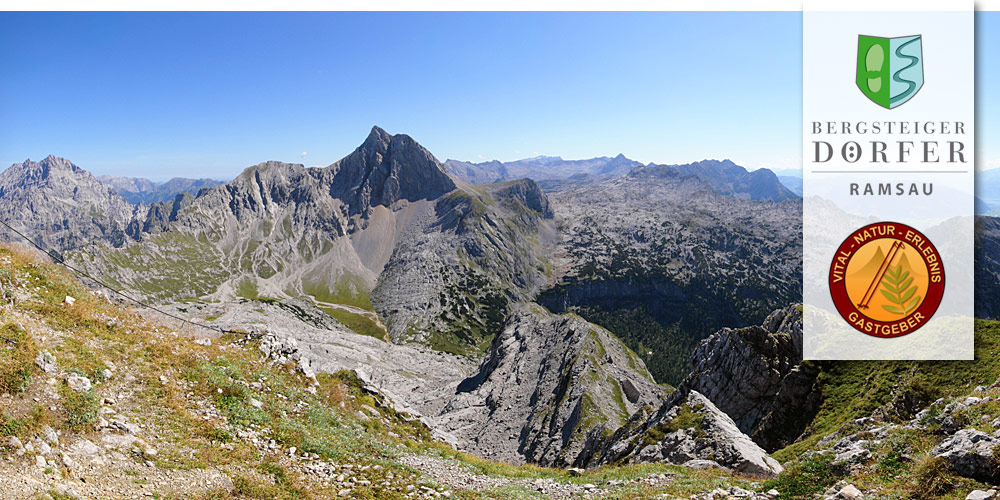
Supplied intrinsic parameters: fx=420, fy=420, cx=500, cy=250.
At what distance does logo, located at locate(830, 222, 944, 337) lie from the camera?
22.3 meters

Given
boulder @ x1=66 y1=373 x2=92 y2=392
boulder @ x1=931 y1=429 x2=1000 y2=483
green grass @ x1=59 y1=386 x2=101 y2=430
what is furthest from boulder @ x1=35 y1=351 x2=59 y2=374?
boulder @ x1=931 y1=429 x2=1000 y2=483

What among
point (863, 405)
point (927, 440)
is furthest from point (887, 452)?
point (863, 405)

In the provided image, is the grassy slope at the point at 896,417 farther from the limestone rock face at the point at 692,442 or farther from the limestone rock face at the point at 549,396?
the limestone rock face at the point at 549,396

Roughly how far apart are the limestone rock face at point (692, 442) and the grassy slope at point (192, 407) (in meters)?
3.26

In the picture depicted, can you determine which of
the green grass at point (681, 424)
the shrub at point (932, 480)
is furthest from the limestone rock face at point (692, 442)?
the shrub at point (932, 480)

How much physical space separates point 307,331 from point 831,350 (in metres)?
193

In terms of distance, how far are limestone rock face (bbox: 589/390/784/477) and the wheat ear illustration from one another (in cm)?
1171

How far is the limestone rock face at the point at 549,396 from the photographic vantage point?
234 feet

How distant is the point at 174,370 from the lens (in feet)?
69.7

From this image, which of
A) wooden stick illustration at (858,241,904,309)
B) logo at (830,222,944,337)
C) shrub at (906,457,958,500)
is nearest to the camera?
shrub at (906,457,958,500)

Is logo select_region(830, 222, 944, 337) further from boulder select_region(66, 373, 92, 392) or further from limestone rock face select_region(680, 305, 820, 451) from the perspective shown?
boulder select_region(66, 373, 92, 392)

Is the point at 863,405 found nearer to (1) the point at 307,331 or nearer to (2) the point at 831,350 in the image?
(2) the point at 831,350

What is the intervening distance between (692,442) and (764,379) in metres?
A: 19.3

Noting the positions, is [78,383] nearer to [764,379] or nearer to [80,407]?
[80,407]
